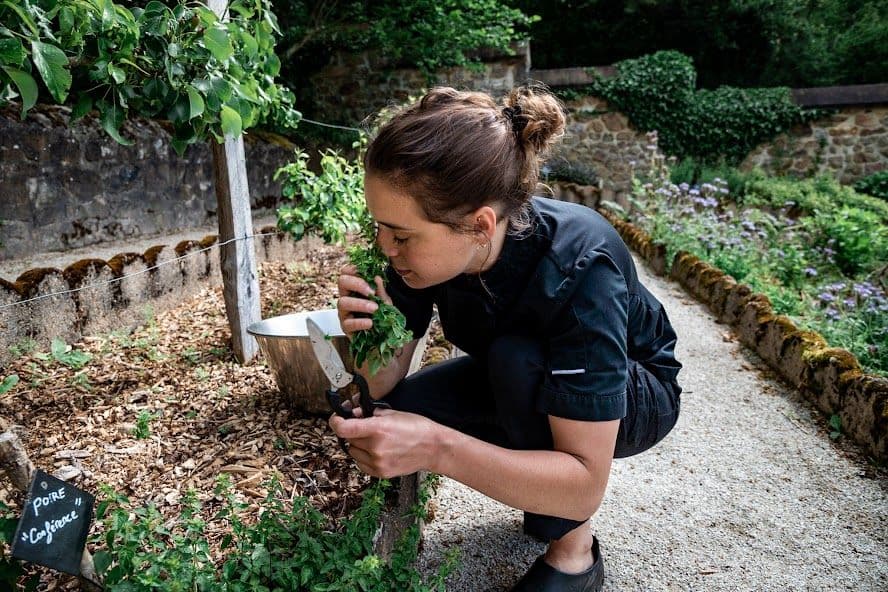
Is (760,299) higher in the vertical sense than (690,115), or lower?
lower

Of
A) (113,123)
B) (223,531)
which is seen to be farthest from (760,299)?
(113,123)

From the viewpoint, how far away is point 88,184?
4.14 m

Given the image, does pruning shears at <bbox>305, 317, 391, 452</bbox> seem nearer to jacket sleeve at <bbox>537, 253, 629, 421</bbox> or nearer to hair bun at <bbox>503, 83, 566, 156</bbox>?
jacket sleeve at <bbox>537, 253, 629, 421</bbox>

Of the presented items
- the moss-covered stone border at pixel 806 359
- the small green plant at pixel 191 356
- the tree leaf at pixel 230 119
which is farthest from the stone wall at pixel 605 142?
the tree leaf at pixel 230 119

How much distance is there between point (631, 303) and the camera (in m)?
1.50

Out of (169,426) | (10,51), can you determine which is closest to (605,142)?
(169,426)

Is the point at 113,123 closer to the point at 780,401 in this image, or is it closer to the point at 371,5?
the point at 780,401

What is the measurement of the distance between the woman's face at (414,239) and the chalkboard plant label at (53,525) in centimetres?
74

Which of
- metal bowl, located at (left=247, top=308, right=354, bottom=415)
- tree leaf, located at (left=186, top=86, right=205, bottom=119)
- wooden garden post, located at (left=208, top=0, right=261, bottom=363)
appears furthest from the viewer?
wooden garden post, located at (left=208, top=0, right=261, bottom=363)

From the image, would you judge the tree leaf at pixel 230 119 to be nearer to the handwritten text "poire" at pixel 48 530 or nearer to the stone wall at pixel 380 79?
the handwritten text "poire" at pixel 48 530

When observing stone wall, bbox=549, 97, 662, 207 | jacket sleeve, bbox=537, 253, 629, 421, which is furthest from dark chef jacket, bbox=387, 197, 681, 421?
stone wall, bbox=549, 97, 662, 207

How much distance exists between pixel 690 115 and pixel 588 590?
1113cm

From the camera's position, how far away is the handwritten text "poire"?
98cm

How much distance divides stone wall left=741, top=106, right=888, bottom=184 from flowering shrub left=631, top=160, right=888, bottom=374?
5268 mm
